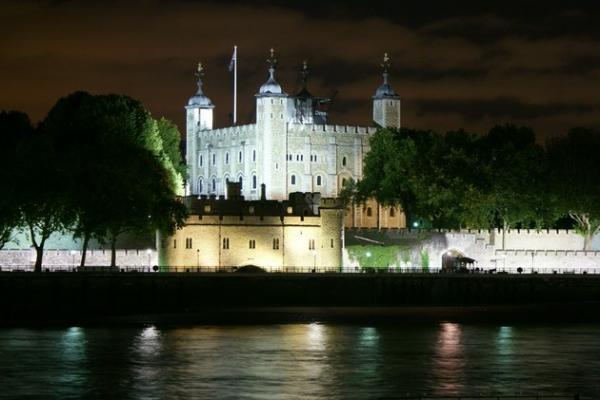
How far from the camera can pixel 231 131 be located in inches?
5709

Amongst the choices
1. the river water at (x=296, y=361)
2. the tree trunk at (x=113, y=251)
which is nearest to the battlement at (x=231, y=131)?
the tree trunk at (x=113, y=251)

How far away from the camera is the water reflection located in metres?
57.9

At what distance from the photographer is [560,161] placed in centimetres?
11431

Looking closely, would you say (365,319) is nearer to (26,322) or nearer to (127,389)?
(26,322)

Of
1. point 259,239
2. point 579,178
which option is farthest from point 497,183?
point 259,239

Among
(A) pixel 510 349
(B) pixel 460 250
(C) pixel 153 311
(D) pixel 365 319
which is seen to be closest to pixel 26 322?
(C) pixel 153 311

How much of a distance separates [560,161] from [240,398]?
6304cm

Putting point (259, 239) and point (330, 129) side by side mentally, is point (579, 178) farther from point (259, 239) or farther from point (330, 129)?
point (330, 129)

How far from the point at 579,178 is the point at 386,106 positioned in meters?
43.0

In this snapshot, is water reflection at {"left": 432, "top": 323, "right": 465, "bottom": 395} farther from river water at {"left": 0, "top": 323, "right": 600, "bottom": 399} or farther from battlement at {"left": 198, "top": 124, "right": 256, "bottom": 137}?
battlement at {"left": 198, "top": 124, "right": 256, "bottom": 137}

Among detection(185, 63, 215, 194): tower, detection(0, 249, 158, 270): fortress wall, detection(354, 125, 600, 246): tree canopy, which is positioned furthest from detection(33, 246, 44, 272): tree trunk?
detection(185, 63, 215, 194): tower

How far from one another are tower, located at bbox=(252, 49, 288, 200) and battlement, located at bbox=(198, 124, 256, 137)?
165 centimetres

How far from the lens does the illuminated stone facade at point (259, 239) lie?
99.8 m

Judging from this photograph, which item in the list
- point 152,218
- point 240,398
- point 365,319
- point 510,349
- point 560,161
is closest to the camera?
point 240,398
